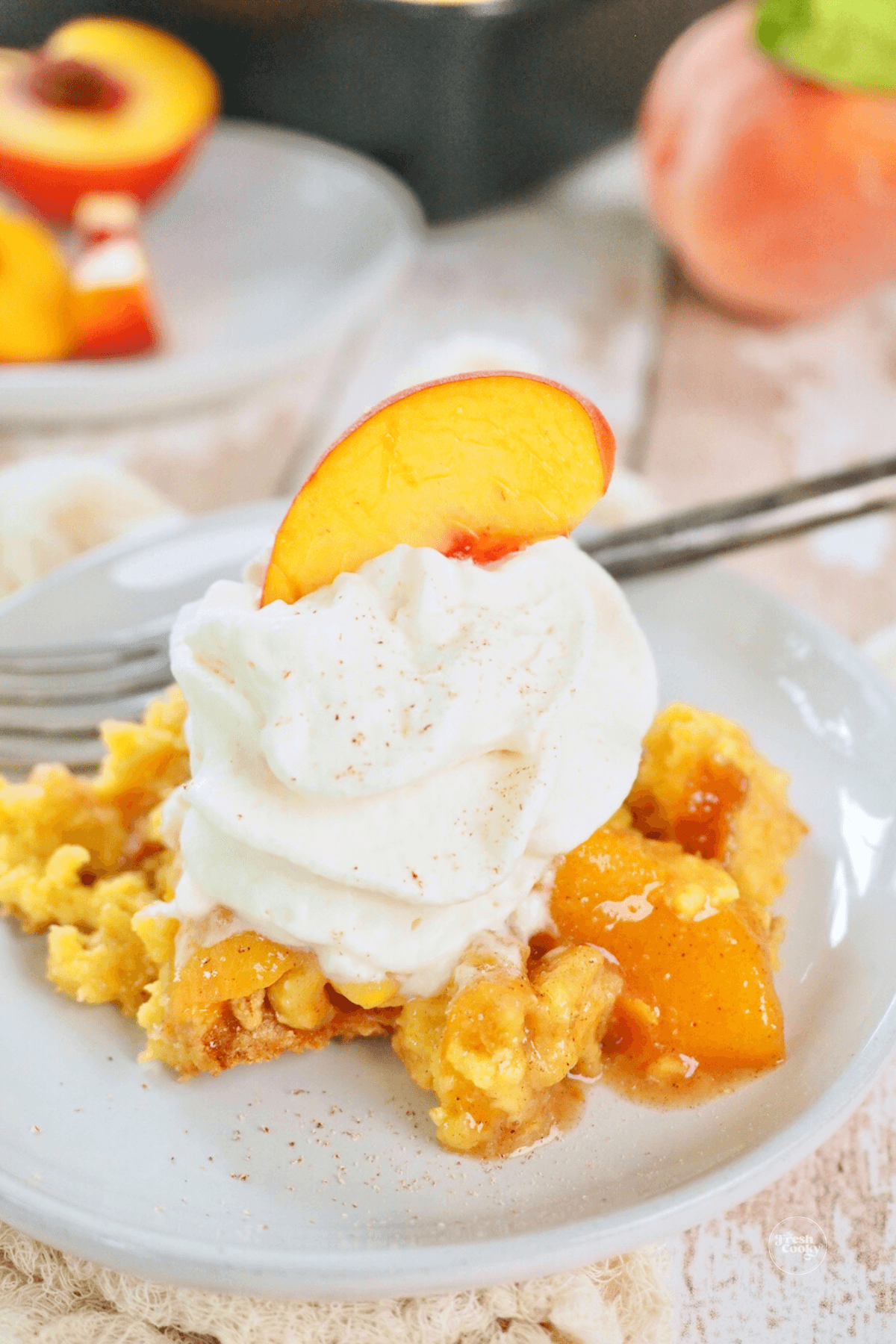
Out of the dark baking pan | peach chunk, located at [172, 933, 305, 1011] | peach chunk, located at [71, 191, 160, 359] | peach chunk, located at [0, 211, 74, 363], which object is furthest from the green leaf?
peach chunk, located at [172, 933, 305, 1011]

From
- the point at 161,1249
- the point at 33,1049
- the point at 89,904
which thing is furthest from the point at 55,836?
the point at 161,1249

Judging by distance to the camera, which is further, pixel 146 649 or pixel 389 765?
pixel 146 649

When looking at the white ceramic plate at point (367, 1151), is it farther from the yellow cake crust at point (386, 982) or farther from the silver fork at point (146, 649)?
the silver fork at point (146, 649)

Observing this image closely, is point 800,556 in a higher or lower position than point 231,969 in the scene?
lower

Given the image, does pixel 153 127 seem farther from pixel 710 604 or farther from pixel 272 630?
pixel 272 630

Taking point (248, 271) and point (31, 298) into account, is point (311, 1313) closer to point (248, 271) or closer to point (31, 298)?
point (31, 298)

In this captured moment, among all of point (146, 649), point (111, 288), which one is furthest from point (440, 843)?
point (111, 288)

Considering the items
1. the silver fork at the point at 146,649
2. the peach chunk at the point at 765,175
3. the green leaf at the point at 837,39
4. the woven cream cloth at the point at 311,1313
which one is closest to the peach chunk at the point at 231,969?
the woven cream cloth at the point at 311,1313

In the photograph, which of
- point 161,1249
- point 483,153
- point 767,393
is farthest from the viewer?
point 483,153
